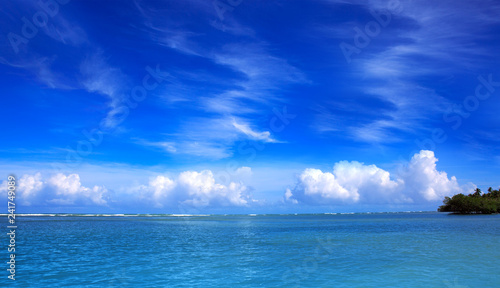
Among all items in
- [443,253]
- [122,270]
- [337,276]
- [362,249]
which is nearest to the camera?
[337,276]

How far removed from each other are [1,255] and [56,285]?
20527 mm

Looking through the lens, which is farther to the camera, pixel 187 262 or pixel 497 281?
pixel 187 262

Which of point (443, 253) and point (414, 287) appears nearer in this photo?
point (414, 287)

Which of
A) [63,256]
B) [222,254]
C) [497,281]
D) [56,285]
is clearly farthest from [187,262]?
[497,281]

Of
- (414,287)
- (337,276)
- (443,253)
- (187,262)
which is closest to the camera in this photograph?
(414,287)

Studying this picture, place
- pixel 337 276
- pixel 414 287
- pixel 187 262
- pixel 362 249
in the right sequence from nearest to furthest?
1. pixel 414 287
2. pixel 337 276
3. pixel 187 262
4. pixel 362 249

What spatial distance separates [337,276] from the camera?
26547 millimetres

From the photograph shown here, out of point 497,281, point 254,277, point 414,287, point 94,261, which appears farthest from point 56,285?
point 497,281

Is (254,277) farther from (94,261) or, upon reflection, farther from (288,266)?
(94,261)

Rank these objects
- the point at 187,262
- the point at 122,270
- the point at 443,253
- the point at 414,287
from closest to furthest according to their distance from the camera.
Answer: the point at 414,287
the point at 122,270
the point at 187,262
the point at 443,253

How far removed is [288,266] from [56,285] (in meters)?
19.0

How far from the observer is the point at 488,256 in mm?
34812

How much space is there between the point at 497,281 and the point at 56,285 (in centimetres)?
3213

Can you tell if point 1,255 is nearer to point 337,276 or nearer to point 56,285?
point 56,285
